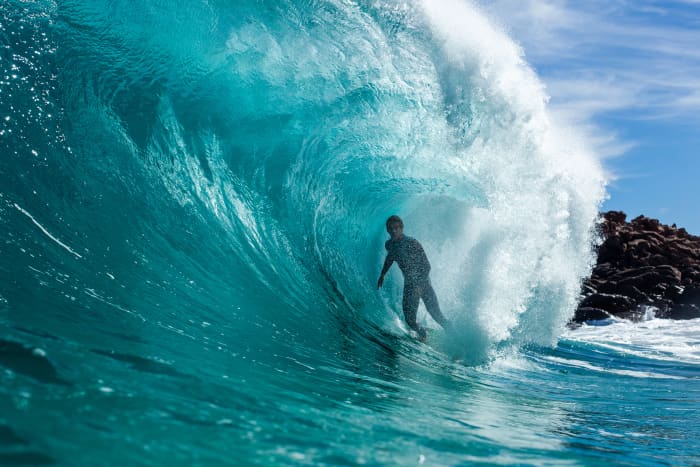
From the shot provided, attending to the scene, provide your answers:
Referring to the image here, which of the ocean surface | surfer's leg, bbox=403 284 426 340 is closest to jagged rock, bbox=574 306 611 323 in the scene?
the ocean surface

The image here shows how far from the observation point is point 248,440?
2.39m

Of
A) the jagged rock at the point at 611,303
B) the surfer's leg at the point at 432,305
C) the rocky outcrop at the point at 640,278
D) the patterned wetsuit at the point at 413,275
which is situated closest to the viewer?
the surfer's leg at the point at 432,305

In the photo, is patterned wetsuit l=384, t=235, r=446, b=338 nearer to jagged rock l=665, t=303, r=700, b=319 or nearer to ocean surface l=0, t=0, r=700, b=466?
ocean surface l=0, t=0, r=700, b=466

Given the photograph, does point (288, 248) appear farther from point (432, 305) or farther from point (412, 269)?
point (432, 305)

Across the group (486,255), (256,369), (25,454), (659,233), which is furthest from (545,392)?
(659,233)

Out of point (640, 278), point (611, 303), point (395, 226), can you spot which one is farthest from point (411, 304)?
point (640, 278)

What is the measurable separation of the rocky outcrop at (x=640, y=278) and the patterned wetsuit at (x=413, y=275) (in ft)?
37.5

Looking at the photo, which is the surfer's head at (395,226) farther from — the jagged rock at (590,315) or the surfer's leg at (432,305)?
the jagged rock at (590,315)

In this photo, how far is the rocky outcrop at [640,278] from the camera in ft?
58.5

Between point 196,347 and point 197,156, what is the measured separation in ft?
10.6

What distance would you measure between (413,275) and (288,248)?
167 centimetres

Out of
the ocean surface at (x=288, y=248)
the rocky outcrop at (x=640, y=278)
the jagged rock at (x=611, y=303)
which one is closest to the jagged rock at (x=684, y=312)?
the rocky outcrop at (x=640, y=278)

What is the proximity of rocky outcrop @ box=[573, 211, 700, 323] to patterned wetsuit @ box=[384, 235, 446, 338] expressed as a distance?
11.4 metres

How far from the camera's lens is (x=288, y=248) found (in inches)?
283
